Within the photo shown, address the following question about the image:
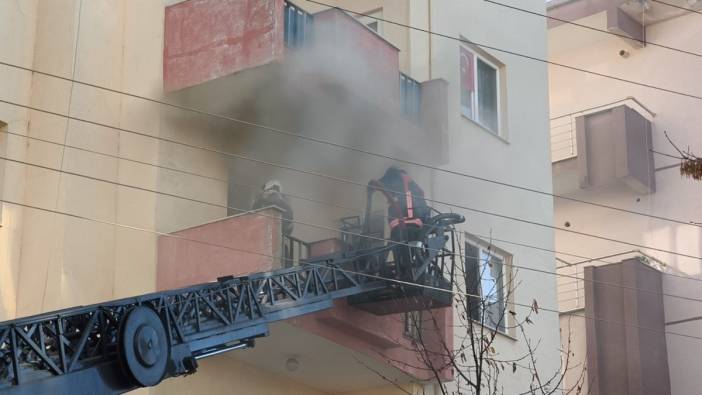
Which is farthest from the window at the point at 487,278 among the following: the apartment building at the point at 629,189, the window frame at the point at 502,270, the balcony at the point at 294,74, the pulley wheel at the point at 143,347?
the pulley wheel at the point at 143,347

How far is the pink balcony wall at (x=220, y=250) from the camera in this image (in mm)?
18531

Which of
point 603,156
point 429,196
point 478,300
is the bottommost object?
point 478,300

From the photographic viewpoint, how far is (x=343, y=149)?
21.8 m

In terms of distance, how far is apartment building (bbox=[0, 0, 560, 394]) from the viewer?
62.5ft

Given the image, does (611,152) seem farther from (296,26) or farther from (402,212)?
(296,26)

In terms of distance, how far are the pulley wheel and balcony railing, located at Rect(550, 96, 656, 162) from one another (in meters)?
17.0

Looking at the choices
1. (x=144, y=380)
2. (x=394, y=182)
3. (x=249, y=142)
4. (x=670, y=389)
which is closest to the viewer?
(x=144, y=380)

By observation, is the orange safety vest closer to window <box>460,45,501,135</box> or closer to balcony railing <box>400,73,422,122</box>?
balcony railing <box>400,73,422,122</box>

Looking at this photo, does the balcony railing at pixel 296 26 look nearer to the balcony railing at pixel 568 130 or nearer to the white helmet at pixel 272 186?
the white helmet at pixel 272 186

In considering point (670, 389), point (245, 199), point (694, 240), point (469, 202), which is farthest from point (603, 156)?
point (245, 199)

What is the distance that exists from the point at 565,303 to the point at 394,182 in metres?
11.7

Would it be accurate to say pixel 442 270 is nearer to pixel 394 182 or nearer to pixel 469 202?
pixel 394 182

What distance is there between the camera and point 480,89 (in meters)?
24.2

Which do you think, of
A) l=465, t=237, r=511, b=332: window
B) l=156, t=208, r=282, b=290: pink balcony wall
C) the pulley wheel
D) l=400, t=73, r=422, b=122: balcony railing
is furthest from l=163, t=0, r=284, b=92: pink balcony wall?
l=465, t=237, r=511, b=332: window
